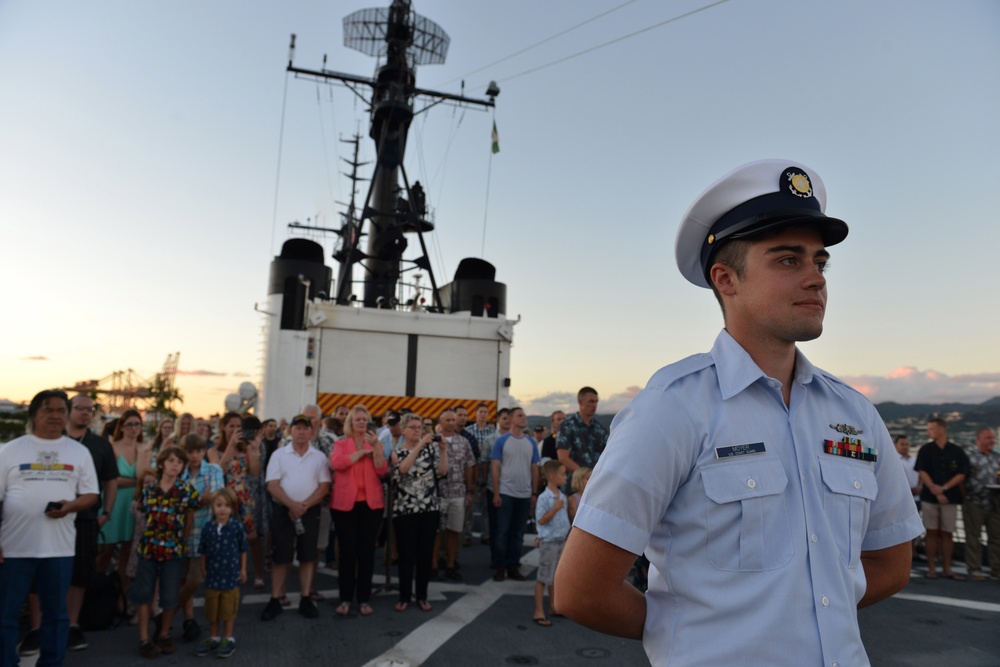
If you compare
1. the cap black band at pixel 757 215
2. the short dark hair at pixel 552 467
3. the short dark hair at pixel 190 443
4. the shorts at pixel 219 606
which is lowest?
the shorts at pixel 219 606

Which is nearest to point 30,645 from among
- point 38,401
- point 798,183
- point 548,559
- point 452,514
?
point 38,401

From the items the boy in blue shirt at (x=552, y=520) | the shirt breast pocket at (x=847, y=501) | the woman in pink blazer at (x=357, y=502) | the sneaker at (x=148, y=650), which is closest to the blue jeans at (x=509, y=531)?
the boy in blue shirt at (x=552, y=520)

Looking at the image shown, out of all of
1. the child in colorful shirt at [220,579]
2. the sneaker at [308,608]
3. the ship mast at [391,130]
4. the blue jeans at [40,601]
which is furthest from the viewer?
the ship mast at [391,130]

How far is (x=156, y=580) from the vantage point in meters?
4.96

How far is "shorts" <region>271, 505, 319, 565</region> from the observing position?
232 inches

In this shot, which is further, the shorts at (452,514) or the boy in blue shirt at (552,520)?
the shorts at (452,514)

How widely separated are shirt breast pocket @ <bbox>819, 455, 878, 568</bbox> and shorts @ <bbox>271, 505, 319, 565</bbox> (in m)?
5.52

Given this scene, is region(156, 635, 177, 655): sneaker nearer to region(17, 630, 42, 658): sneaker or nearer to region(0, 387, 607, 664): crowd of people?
region(0, 387, 607, 664): crowd of people

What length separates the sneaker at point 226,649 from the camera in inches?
184

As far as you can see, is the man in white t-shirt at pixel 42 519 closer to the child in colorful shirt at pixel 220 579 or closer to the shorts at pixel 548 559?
the child in colorful shirt at pixel 220 579

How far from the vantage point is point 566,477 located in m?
6.06

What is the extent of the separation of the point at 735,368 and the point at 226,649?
480 centimetres

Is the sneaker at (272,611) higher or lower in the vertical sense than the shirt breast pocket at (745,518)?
lower

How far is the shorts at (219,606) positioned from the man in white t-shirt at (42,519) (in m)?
0.91
